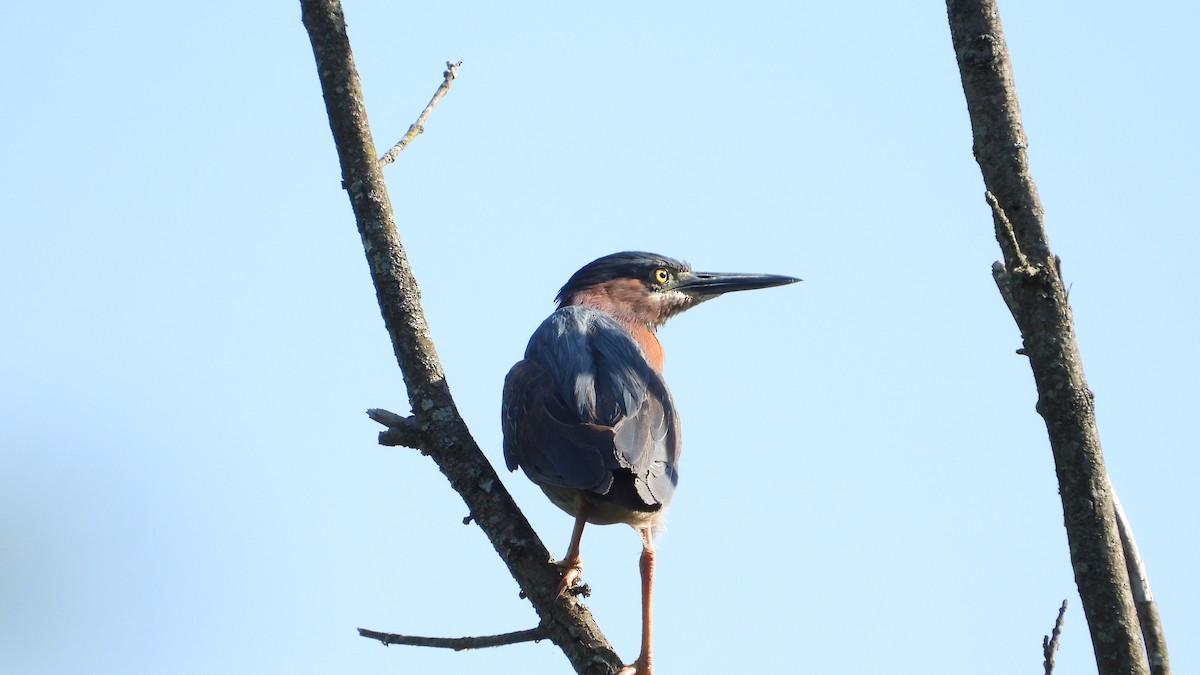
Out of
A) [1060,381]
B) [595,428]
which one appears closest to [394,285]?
[595,428]

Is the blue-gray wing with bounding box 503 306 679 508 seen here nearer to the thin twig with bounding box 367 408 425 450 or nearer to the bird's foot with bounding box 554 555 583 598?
the bird's foot with bounding box 554 555 583 598

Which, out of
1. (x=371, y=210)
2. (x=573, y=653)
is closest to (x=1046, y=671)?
(x=573, y=653)

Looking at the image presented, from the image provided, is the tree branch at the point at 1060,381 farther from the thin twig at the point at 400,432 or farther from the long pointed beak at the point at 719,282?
the long pointed beak at the point at 719,282

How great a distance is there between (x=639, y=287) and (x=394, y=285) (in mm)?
3218

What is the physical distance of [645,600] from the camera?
17.9 ft

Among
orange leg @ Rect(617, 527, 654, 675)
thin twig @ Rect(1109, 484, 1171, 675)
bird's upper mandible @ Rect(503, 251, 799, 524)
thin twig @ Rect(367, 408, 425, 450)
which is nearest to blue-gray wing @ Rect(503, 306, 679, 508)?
bird's upper mandible @ Rect(503, 251, 799, 524)

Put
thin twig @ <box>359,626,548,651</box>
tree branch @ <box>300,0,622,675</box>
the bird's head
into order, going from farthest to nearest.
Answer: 1. the bird's head
2. tree branch @ <box>300,0,622,675</box>
3. thin twig @ <box>359,626,548,651</box>

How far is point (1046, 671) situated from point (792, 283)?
4942mm

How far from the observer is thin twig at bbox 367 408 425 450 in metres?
4.73

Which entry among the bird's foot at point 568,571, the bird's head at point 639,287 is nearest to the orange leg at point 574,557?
the bird's foot at point 568,571

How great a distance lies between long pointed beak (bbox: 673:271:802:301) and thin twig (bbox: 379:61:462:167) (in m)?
2.84

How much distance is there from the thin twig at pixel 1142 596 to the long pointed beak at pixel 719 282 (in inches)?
189

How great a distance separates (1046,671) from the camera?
3416 millimetres

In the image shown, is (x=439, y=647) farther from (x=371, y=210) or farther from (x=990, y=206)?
(x=990, y=206)
